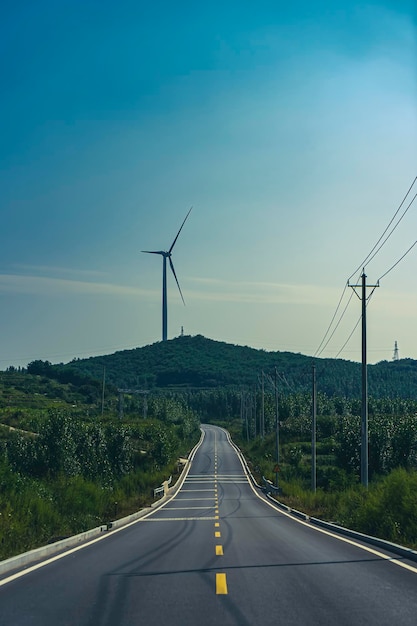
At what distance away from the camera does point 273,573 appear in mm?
13328

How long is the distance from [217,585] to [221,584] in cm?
11

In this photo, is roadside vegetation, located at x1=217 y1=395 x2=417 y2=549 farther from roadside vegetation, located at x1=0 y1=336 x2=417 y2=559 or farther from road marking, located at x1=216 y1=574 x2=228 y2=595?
road marking, located at x1=216 y1=574 x2=228 y2=595

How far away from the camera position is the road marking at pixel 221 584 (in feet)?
36.3

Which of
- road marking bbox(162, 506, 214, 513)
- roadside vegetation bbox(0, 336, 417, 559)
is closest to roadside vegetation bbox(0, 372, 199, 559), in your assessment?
roadside vegetation bbox(0, 336, 417, 559)

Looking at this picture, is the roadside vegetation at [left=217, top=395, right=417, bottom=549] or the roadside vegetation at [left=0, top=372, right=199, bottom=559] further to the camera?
the roadside vegetation at [left=217, top=395, right=417, bottom=549]

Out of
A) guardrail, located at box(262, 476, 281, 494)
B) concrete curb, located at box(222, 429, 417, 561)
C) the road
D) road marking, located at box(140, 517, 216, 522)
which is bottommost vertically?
guardrail, located at box(262, 476, 281, 494)

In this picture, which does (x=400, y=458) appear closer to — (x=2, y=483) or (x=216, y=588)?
(x=2, y=483)

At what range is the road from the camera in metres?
9.33

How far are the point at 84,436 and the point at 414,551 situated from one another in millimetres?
62289

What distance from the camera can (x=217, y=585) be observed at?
38.7 ft

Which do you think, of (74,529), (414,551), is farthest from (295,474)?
(414,551)

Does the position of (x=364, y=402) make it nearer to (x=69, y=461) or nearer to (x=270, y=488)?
(x=270, y=488)

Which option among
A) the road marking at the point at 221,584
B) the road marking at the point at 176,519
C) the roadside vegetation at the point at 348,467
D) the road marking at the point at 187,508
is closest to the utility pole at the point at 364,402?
the roadside vegetation at the point at 348,467

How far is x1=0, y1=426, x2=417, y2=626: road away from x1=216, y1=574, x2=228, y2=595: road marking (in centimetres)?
2
